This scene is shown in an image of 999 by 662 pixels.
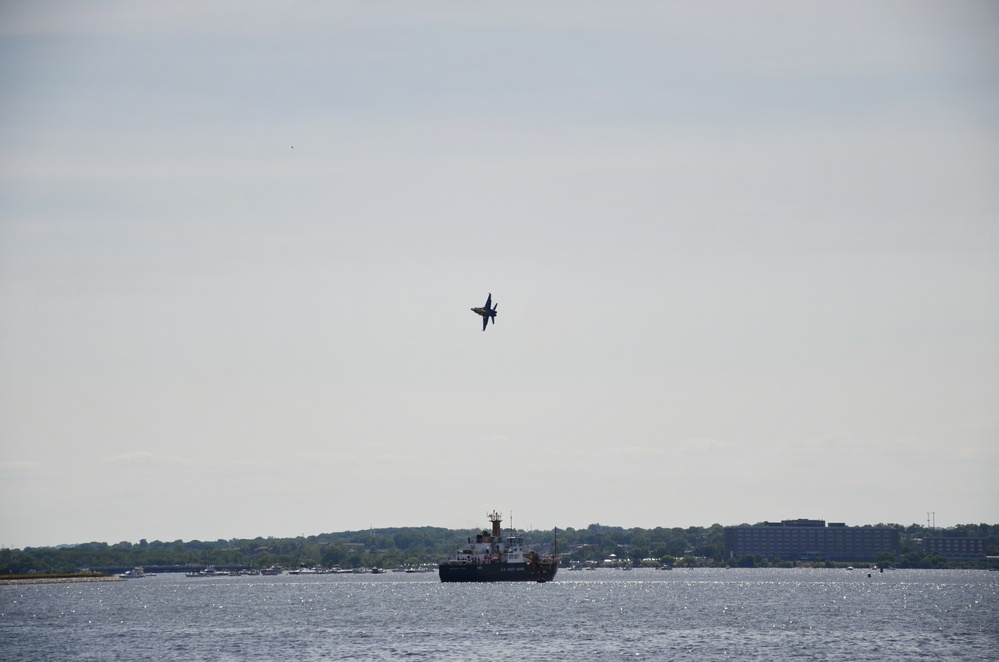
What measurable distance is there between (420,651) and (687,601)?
311 feet

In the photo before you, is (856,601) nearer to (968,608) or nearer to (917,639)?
(968,608)

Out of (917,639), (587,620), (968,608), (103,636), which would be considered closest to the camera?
(917,639)

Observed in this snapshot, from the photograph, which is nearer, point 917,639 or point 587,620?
point 917,639

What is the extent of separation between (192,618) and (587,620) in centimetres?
5016

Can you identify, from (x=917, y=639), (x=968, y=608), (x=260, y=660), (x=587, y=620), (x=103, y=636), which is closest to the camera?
(x=260, y=660)

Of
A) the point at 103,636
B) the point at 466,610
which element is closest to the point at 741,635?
the point at 466,610

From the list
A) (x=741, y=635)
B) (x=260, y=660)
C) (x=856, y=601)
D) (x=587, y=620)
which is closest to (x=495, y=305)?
(x=587, y=620)

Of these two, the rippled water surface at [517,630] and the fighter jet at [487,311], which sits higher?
the fighter jet at [487,311]

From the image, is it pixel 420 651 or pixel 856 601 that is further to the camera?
pixel 856 601

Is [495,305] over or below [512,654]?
over

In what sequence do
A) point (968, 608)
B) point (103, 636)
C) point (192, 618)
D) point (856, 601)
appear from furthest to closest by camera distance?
point (856, 601)
point (968, 608)
point (192, 618)
point (103, 636)

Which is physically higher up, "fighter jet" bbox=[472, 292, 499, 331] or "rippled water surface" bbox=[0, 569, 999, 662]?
"fighter jet" bbox=[472, 292, 499, 331]

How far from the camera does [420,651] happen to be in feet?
327

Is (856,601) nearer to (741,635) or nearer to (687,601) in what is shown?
(687,601)
